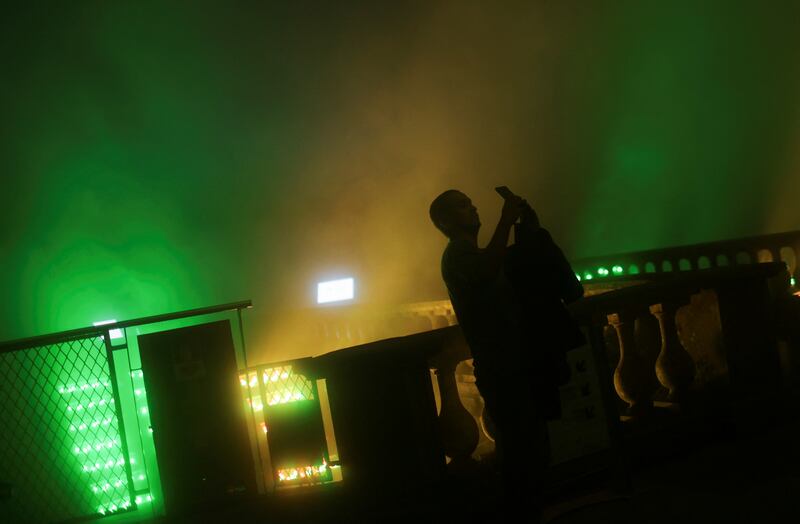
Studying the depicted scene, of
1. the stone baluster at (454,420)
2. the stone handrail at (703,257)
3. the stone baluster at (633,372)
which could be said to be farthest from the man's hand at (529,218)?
the stone handrail at (703,257)

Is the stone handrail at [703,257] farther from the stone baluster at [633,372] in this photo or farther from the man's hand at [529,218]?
the man's hand at [529,218]

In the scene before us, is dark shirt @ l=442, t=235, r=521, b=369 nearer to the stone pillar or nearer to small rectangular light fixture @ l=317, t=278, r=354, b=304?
the stone pillar

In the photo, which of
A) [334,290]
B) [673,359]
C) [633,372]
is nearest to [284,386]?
[633,372]

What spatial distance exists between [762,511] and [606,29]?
819 cm

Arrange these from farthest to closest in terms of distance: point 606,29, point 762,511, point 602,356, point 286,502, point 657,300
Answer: point 606,29 < point 657,300 < point 286,502 < point 602,356 < point 762,511

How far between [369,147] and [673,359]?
775cm

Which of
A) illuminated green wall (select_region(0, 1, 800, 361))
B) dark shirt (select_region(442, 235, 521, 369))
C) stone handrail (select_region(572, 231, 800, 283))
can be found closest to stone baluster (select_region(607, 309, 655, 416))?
dark shirt (select_region(442, 235, 521, 369))

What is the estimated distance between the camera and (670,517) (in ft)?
7.73

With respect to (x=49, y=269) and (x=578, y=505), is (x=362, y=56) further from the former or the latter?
(x=578, y=505)

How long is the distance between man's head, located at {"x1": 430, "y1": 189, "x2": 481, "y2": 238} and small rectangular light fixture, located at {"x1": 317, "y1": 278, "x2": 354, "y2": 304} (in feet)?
24.9

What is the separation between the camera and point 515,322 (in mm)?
2152

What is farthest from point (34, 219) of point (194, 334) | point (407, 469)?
point (407, 469)

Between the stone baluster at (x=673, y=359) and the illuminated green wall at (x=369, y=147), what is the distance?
600cm

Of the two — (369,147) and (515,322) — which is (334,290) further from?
(515,322)
